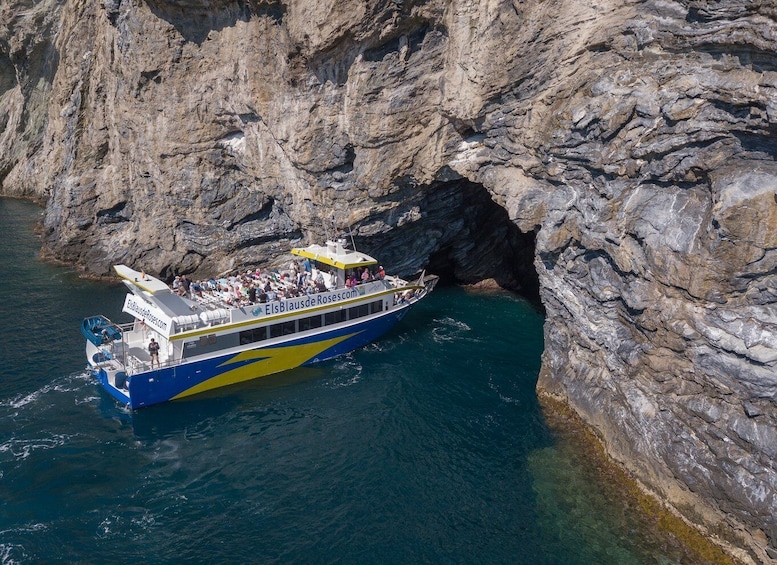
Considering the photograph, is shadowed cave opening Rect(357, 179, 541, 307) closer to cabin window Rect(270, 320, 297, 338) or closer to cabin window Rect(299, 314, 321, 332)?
cabin window Rect(299, 314, 321, 332)

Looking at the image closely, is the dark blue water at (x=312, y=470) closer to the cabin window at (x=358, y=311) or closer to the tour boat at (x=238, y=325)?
the tour boat at (x=238, y=325)

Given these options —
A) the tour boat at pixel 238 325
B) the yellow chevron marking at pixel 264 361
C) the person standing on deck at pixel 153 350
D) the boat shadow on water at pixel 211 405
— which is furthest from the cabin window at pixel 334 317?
the person standing on deck at pixel 153 350

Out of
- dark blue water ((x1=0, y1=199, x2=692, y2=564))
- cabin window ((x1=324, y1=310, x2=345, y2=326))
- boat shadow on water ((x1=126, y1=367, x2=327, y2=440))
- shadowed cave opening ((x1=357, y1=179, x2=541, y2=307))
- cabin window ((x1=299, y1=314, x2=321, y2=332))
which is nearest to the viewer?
dark blue water ((x1=0, y1=199, x2=692, y2=564))

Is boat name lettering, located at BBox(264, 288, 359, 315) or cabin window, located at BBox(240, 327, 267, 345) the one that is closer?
cabin window, located at BBox(240, 327, 267, 345)

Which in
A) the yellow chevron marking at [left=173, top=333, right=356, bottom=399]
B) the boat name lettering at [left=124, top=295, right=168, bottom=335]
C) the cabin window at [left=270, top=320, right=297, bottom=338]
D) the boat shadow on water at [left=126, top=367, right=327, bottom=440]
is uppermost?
the boat name lettering at [left=124, top=295, right=168, bottom=335]

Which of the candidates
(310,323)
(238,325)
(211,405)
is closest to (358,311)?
(310,323)

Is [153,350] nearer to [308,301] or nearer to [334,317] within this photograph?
[308,301]

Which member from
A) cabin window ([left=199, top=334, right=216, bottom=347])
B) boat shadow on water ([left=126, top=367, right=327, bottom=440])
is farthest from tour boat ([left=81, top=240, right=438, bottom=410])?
boat shadow on water ([left=126, top=367, right=327, bottom=440])
